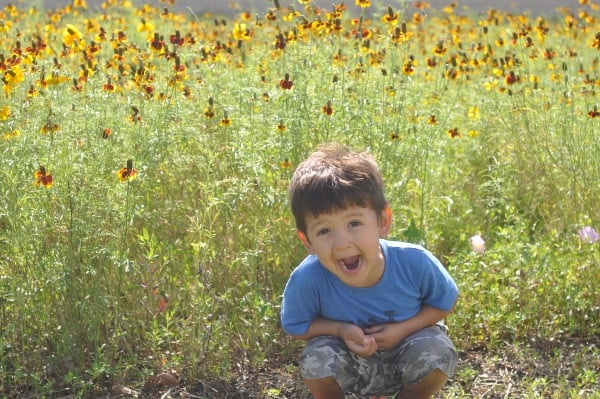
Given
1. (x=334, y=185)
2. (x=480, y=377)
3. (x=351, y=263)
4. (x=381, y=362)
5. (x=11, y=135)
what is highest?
(x=11, y=135)

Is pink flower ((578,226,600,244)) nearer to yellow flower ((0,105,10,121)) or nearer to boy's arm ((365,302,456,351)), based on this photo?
boy's arm ((365,302,456,351))

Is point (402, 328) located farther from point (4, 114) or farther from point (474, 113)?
point (474, 113)

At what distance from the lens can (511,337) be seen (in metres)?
3.93

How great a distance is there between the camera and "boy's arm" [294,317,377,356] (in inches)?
118

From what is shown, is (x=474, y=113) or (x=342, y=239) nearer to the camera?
(x=342, y=239)

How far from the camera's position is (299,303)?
3.10 meters

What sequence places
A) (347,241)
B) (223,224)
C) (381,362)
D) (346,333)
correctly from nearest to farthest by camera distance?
1. (347,241)
2. (346,333)
3. (381,362)
4. (223,224)

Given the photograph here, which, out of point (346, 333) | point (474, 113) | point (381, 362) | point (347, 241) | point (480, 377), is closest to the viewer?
point (347, 241)

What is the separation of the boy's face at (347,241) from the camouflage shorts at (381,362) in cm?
23

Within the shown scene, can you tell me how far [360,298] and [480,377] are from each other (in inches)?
31.1

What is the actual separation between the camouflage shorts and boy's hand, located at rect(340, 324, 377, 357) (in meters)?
0.06

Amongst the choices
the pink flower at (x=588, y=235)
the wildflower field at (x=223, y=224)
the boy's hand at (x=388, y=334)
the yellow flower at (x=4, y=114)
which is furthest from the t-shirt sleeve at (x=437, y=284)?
the yellow flower at (x=4, y=114)

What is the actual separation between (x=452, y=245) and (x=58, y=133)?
1.81m


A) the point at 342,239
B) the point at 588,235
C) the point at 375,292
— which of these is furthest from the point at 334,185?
the point at 588,235
